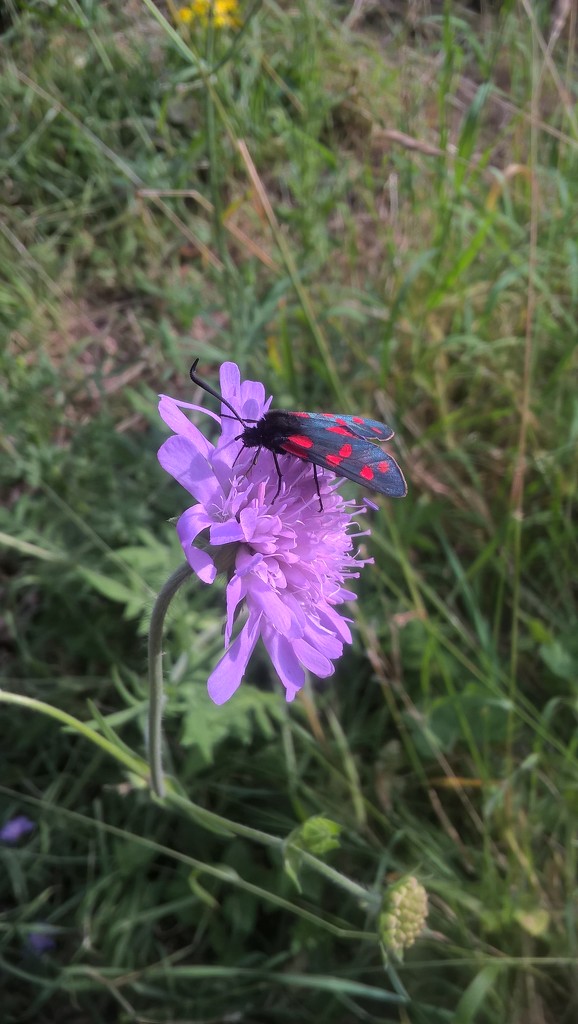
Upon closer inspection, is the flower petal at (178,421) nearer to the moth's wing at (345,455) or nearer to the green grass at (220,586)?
the moth's wing at (345,455)

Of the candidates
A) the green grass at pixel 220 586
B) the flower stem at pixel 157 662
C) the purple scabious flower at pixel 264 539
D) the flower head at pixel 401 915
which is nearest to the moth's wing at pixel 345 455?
the purple scabious flower at pixel 264 539

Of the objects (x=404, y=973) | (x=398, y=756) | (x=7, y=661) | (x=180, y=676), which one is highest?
(x=180, y=676)

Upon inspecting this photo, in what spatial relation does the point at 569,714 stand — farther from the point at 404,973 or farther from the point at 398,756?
the point at 404,973

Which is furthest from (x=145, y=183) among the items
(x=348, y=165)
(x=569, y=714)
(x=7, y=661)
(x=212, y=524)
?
(x=569, y=714)

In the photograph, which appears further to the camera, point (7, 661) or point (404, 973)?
point (7, 661)

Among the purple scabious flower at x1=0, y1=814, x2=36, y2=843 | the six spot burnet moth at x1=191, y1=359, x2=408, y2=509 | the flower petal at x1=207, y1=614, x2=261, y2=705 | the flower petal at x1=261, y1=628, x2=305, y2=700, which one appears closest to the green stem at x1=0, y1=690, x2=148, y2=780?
the flower petal at x1=207, y1=614, x2=261, y2=705

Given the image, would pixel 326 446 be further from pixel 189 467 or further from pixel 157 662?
pixel 157 662
